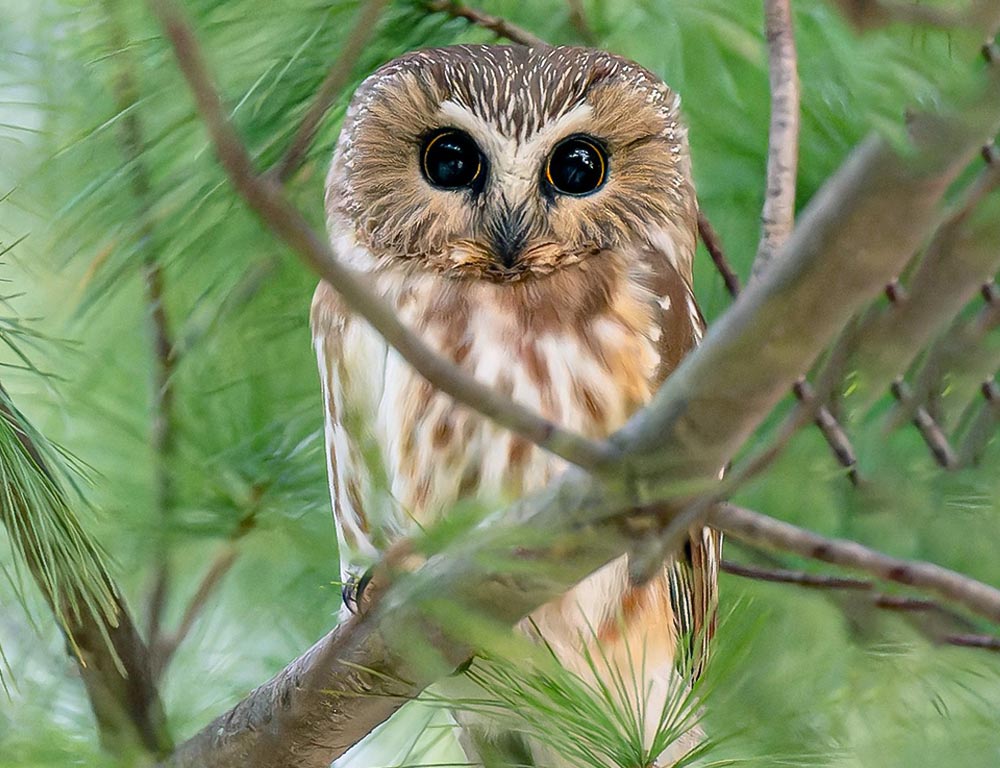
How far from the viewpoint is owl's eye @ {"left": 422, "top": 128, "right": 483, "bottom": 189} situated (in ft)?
4.72

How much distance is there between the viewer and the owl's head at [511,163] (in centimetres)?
139

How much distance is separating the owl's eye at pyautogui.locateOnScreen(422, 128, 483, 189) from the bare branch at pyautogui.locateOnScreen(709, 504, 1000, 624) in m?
0.82

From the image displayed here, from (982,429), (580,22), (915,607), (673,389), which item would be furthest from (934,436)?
(580,22)

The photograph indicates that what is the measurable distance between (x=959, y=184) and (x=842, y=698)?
20.0 inches

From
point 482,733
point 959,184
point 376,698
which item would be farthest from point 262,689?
point 959,184

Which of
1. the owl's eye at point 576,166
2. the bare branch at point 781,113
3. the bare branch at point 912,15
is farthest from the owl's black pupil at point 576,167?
the bare branch at point 912,15

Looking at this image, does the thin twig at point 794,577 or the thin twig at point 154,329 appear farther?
the thin twig at point 154,329

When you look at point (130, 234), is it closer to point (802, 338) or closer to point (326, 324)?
point (326, 324)

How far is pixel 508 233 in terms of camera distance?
1381 millimetres

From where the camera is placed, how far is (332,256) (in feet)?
1.78

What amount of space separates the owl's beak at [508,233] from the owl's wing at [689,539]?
0.15 metres

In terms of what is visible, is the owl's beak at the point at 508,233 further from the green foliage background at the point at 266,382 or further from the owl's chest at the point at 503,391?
the green foliage background at the point at 266,382

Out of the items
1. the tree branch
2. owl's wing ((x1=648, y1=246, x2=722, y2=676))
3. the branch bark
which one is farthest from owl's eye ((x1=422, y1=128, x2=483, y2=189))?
the branch bark

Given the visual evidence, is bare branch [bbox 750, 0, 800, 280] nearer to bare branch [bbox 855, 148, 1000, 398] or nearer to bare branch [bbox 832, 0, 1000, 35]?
bare branch [bbox 855, 148, 1000, 398]
